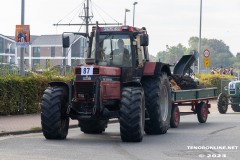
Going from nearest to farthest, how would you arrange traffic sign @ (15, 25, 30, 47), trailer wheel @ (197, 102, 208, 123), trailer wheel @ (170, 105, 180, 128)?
trailer wheel @ (170, 105, 180, 128) < trailer wheel @ (197, 102, 208, 123) < traffic sign @ (15, 25, 30, 47)

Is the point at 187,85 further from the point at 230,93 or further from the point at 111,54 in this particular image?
the point at 230,93

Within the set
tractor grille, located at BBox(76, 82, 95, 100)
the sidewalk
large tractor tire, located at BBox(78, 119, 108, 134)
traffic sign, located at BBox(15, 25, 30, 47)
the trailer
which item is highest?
traffic sign, located at BBox(15, 25, 30, 47)

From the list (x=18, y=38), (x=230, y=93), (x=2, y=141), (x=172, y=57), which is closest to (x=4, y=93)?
(x=18, y=38)

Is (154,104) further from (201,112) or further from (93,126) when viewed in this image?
(201,112)

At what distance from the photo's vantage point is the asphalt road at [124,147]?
14078 mm

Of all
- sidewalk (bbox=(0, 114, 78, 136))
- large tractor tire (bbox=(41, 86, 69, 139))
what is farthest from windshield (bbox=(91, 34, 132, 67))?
sidewalk (bbox=(0, 114, 78, 136))

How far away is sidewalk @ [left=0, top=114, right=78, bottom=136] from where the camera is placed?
64.9 feet

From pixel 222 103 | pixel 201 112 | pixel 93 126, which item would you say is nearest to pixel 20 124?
pixel 93 126

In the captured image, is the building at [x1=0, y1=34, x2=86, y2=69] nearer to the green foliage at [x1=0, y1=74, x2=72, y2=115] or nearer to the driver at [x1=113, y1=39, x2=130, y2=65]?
the green foliage at [x1=0, y1=74, x2=72, y2=115]

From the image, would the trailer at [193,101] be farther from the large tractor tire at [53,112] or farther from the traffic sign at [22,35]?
the traffic sign at [22,35]

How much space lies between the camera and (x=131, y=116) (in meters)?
16.5

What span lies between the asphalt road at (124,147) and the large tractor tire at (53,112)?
0.86ft

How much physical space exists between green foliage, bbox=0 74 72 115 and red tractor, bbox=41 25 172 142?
6.81m

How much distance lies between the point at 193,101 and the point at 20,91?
6.98 m
